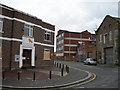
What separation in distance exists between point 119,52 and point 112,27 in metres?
5.75

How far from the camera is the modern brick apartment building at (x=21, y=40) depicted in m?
17.9

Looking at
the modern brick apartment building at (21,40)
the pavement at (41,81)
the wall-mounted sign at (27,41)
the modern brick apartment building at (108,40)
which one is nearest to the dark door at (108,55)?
the modern brick apartment building at (108,40)

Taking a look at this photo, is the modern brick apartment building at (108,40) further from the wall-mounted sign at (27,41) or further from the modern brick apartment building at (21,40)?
the wall-mounted sign at (27,41)

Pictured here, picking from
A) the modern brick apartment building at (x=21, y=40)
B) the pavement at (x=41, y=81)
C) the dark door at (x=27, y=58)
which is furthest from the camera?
the dark door at (x=27, y=58)

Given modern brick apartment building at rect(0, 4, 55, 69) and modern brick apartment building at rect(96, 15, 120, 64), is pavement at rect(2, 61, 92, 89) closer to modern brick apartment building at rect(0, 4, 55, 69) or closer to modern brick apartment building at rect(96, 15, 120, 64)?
modern brick apartment building at rect(0, 4, 55, 69)

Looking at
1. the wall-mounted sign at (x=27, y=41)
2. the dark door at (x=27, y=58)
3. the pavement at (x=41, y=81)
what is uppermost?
the wall-mounted sign at (x=27, y=41)

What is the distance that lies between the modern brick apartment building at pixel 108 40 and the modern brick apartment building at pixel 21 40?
13.8 metres

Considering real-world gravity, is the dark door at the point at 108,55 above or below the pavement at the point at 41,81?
above

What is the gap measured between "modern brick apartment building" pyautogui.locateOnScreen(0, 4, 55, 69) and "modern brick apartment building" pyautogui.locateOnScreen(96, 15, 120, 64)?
13.8 meters

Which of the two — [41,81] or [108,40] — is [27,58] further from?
[108,40]

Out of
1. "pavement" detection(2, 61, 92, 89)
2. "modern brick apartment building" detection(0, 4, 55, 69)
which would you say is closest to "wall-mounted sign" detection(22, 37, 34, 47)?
"modern brick apartment building" detection(0, 4, 55, 69)

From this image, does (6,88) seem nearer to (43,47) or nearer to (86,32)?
(43,47)

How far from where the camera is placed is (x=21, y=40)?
19.6 meters

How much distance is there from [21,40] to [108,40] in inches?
773
